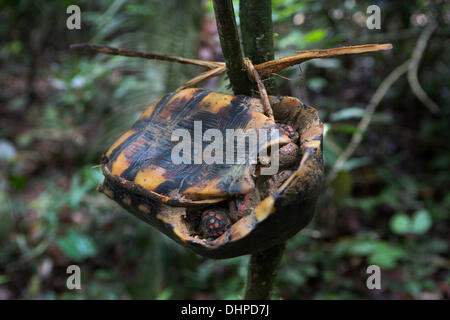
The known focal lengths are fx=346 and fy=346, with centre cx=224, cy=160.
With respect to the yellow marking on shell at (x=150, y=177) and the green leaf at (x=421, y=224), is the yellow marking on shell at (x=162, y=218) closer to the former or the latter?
the yellow marking on shell at (x=150, y=177)

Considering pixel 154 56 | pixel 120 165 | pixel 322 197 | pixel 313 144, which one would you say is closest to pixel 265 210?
pixel 313 144

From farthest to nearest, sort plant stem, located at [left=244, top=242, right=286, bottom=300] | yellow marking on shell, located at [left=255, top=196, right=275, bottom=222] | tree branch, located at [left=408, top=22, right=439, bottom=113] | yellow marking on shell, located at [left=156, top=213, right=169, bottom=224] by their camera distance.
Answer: tree branch, located at [left=408, top=22, right=439, bottom=113], plant stem, located at [left=244, top=242, right=286, bottom=300], yellow marking on shell, located at [left=156, top=213, right=169, bottom=224], yellow marking on shell, located at [left=255, top=196, right=275, bottom=222]

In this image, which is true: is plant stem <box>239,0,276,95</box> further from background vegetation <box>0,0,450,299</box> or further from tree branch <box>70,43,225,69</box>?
background vegetation <box>0,0,450,299</box>

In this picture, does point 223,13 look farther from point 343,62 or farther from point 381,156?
point 343,62

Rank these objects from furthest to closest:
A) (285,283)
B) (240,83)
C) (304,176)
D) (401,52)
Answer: (401,52) → (285,283) → (240,83) → (304,176)

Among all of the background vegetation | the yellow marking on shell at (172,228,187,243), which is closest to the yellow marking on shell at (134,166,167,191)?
the yellow marking on shell at (172,228,187,243)

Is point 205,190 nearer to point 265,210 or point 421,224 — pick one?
point 265,210
